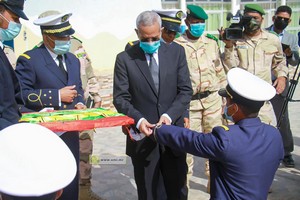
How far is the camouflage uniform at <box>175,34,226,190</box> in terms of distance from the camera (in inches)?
179

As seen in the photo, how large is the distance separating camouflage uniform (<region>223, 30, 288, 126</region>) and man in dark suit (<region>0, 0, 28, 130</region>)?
2.53 metres

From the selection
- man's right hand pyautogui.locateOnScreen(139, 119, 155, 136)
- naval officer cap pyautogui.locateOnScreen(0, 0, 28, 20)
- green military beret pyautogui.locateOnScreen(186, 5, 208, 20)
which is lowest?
man's right hand pyautogui.locateOnScreen(139, 119, 155, 136)

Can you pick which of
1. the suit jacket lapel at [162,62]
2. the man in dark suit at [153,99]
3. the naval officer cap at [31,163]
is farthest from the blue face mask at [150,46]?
the naval officer cap at [31,163]

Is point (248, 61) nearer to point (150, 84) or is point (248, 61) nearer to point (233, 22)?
point (233, 22)

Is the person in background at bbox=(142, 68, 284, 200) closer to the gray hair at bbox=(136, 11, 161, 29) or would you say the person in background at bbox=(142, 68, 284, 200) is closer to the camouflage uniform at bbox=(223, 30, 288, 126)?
the gray hair at bbox=(136, 11, 161, 29)

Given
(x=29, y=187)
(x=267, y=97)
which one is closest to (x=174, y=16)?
(x=267, y=97)

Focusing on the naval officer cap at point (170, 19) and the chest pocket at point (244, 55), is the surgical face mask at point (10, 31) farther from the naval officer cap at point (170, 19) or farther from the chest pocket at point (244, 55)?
the chest pocket at point (244, 55)

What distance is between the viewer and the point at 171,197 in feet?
11.8

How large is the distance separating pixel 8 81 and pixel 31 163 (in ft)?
4.78

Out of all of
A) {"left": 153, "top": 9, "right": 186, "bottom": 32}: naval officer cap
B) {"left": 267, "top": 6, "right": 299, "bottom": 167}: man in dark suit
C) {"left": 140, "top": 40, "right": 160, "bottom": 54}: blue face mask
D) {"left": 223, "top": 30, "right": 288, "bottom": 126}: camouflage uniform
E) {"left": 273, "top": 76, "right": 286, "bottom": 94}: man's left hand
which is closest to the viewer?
{"left": 140, "top": 40, "right": 160, "bottom": 54}: blue face mask

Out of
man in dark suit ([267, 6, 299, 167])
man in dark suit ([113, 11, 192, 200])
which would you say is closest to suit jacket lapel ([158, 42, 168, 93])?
man in dark suit ([113, 11, 192, 200])

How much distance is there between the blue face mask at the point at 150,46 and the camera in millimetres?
3356

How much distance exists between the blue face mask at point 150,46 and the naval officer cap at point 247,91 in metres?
0.87

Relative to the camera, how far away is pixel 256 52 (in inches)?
189
